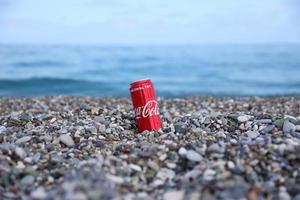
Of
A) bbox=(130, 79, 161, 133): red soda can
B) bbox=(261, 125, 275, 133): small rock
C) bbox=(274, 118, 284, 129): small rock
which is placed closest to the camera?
bbox=(261, 125, 275, 133): small rock

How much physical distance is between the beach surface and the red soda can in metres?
0.20

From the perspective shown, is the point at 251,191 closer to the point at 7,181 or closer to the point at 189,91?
the point at 7,181

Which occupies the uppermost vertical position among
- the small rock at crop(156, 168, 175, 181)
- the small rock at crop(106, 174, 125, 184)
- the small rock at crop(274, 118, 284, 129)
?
the small rock at crop(274, 118, 284, 129)

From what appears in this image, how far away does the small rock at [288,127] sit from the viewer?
13.7ft

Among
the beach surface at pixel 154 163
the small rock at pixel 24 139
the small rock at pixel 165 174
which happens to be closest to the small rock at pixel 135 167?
the beach surface at pixel 154 163

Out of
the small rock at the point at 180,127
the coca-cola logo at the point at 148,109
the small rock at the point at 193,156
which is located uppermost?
the coca-cola logo at the point at 148,109

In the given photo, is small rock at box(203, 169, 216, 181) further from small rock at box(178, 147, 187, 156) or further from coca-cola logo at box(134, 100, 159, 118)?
coca-cola logo at box(134, 100, 159, 118)

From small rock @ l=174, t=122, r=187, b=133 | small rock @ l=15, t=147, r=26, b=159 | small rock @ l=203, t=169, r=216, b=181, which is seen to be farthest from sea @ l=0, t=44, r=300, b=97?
small rock @ l=203, t=169, r=216, b=181

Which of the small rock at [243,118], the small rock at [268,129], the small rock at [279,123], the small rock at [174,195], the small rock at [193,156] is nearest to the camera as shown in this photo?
the small rock at [174,195]

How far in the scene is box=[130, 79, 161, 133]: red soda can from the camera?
15.5 feet

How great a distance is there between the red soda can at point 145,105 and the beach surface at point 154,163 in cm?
20

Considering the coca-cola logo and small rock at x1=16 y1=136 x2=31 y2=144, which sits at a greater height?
the coca-cola logo

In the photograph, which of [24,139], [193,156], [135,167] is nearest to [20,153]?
[24,139]

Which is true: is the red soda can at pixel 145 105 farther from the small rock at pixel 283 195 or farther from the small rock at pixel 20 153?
the small rock at pixel 283 195
